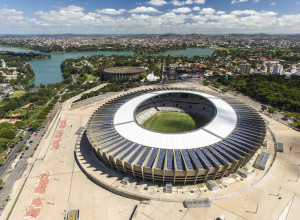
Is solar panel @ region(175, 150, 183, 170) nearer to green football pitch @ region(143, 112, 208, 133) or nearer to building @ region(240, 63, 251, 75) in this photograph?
green football pitch @ region(143, 112, 208, 133)

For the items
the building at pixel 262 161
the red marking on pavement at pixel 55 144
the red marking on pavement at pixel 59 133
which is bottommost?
the red marking on pavement at pixel 55 144

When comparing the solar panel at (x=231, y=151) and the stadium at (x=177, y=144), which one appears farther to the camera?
the solar panel at (x=231, y=151)

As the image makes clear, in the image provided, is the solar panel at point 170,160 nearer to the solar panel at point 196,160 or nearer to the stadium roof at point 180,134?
the stadium roof at point 180,134

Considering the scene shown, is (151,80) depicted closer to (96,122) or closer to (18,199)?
(96,122)

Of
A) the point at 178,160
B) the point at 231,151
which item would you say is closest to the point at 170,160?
the point at 178,160

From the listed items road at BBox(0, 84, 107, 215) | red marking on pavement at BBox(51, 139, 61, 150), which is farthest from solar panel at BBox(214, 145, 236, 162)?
road at BBox(0, 84, 107, 215)

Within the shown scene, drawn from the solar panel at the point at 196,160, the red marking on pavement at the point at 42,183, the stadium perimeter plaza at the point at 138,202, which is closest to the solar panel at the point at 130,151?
the stadium perimeter plaza at the point at 138,202

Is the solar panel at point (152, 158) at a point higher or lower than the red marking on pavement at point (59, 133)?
higher

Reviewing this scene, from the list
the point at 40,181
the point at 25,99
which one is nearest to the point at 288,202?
the point at 40,181
